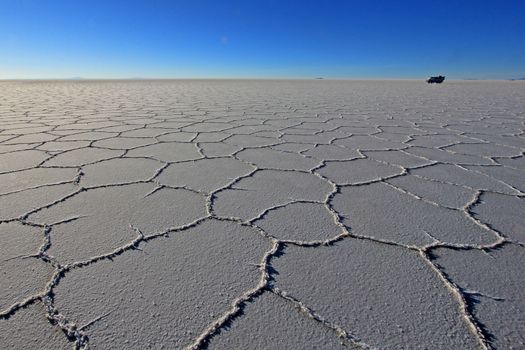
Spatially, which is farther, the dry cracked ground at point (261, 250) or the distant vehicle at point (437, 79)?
the distant vehicle at point (437, 79)

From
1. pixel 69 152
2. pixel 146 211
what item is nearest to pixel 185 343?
pixel 146 211

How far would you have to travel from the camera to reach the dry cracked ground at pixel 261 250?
0.71 metres

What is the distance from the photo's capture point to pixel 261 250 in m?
1.02

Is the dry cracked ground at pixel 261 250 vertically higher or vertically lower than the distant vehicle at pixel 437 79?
higher

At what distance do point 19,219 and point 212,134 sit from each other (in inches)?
71.4

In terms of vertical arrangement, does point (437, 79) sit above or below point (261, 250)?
below

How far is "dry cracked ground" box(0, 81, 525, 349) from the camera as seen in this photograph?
711 mm

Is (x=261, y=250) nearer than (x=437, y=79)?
Yes

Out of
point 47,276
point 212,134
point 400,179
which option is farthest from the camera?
point 212,134

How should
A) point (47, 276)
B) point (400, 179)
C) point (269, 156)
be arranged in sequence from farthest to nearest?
point (269, 156) < point (400, 179) < point (47, 276)

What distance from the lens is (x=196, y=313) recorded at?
759 millimetres

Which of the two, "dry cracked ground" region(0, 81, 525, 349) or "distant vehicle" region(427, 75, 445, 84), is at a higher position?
"dry cracked ground" region(0, 81, 525, 349)

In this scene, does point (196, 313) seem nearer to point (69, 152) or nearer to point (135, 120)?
point (69, 152)

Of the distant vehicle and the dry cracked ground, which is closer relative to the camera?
the dry cracked ground
